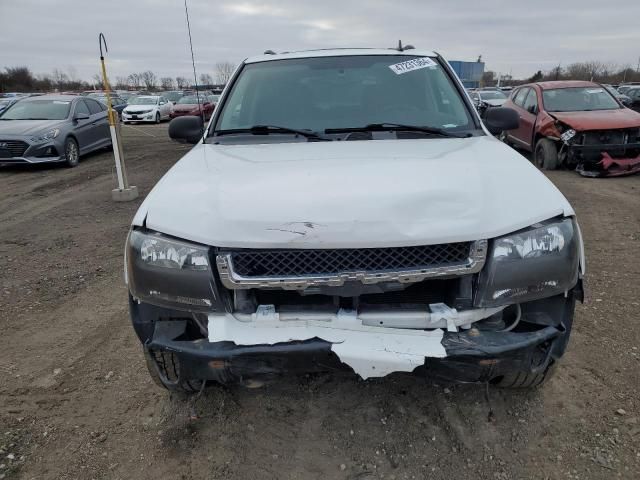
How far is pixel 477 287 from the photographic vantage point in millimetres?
2016

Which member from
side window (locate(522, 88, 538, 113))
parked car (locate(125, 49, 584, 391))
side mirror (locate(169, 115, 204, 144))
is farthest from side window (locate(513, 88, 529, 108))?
parked car (locate(125, 49, 584, 391))

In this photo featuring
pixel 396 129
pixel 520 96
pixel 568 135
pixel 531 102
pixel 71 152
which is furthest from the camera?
pixel 71 152

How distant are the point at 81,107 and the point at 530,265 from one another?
12029 mm

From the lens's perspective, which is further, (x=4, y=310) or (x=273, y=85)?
(x=4, y=310)

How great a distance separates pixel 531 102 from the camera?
9.89m

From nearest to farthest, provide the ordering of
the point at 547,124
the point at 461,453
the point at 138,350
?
the point at 461,453
the point at 138,350
the point at 547,124

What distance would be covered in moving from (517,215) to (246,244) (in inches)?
44.3

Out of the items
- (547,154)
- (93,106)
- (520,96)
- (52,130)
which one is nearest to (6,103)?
(93,106)

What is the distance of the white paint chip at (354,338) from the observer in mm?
1929

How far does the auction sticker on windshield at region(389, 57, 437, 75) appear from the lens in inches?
134

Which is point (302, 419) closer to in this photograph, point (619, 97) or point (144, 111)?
point (619, 97)

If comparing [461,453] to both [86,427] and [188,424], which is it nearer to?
[188,424]

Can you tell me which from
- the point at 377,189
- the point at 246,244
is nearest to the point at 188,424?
the point at 246,244

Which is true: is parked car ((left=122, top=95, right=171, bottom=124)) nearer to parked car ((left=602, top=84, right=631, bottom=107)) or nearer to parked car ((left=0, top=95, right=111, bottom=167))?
parked car ((left=0, top=95, right=111, bottom=167))
